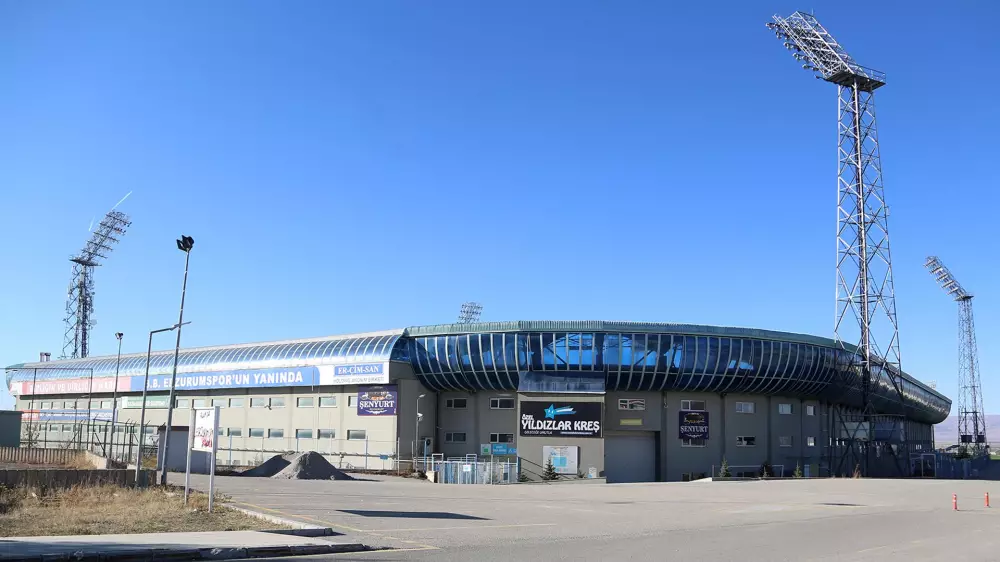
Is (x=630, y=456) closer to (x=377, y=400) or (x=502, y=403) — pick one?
(x=502, y=403)

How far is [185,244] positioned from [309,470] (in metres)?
17.3

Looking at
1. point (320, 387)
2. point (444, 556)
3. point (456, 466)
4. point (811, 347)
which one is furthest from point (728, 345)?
point (444, 556)

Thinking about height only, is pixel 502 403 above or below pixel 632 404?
below

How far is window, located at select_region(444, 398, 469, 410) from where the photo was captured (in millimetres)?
58094

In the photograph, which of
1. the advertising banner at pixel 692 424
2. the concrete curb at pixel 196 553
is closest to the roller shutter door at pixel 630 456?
the advertising banner at pixel 692 424

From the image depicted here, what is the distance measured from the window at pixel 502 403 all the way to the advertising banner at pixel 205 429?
34053 mm

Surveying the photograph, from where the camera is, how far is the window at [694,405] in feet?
184

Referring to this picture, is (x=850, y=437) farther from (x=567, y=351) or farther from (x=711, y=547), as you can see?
(x=711, y=547)

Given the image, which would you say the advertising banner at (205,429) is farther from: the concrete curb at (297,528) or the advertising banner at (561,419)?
the advertising banner at (561,419)

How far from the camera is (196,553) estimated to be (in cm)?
1430

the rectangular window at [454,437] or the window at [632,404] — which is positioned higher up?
the window at [632,404]

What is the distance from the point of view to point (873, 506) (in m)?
31.7

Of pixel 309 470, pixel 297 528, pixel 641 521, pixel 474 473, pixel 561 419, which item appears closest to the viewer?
pixel 297 528

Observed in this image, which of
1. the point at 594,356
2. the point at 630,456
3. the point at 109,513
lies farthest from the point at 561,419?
the point at 109,513
